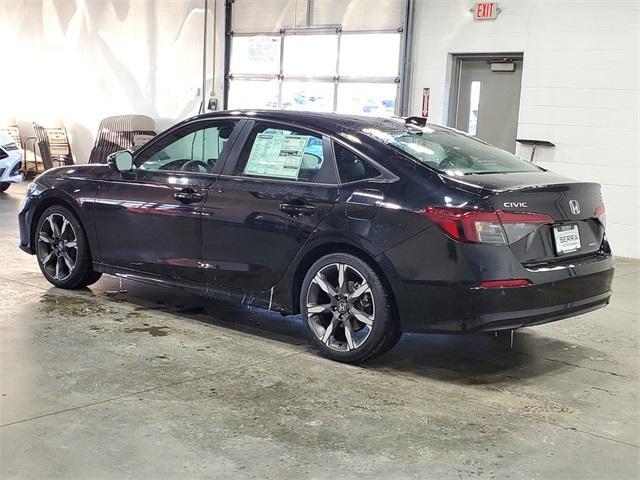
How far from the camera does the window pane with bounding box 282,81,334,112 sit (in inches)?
469

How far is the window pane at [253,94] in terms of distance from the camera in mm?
12539

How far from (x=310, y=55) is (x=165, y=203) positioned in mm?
7340

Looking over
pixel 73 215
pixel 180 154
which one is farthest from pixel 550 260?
pixel 73 215

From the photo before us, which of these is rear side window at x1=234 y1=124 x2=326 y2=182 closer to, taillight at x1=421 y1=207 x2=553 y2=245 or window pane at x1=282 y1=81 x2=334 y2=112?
taillight at x1=421 y1=207 x2=553 y2=245

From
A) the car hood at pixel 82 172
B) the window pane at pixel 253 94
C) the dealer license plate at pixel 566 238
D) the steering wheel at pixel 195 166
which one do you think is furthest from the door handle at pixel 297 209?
the window pane at pixel 253 94

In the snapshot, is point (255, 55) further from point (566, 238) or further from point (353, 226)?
point (566, 238)

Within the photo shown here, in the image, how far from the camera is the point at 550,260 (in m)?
4.16

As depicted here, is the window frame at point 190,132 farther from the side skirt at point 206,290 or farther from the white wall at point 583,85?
the white wall at point 583,85

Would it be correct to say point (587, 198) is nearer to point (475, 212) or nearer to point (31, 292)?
point (475, 212)

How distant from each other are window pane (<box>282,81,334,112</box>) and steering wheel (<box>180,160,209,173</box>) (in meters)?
6.68

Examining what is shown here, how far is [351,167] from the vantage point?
14.8 feet

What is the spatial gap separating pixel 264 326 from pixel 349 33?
7.19 m

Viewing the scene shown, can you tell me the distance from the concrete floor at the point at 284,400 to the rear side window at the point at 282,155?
104cm

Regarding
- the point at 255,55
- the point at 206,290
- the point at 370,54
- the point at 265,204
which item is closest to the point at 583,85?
the point at 370,54
